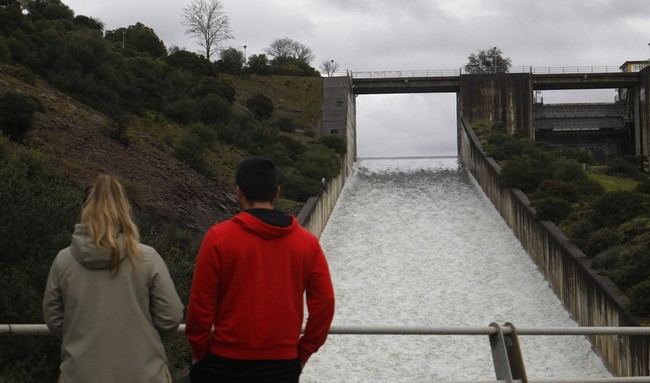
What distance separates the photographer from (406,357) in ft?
55.6

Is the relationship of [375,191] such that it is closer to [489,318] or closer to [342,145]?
[342,145]

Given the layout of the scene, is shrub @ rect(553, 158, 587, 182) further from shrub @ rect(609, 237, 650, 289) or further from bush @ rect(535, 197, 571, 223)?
shrub @ rect(609, 237, 650, 289)

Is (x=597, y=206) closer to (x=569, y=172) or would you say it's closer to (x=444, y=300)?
(x=444, y=300)

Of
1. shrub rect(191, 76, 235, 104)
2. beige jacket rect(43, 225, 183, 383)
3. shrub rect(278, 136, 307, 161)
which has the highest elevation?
shrub rect(191, 76, 235, 104)

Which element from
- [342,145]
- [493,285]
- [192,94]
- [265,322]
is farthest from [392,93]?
[265,322]

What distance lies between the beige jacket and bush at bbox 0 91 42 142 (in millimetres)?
17259

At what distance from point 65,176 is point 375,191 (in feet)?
70.9

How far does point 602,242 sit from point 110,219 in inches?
688

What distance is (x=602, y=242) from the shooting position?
19.1m

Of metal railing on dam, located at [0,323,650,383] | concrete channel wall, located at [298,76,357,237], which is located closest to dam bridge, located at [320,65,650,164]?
concrete channel wall, located at [298,76,357,237]

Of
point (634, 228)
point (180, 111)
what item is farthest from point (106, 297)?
point (180, 111)

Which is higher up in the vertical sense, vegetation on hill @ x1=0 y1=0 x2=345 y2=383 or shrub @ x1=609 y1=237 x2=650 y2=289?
vegetation on hill @ x1=0 y1=0 x2=345 y2=383

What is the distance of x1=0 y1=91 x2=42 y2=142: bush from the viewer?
19.9m

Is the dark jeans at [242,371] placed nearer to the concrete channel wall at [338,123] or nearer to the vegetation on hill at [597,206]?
the vegetation on hill at [597,206]
